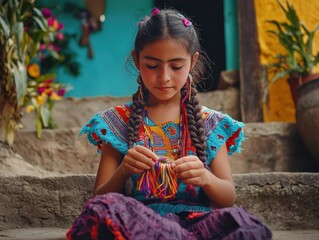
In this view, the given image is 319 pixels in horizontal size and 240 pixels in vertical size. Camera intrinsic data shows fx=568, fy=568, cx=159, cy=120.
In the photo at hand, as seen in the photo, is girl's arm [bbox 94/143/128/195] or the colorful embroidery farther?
A: the colorful embroidery

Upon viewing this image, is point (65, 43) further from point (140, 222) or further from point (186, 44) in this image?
point (140, 222)

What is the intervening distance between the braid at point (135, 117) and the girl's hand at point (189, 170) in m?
0.33

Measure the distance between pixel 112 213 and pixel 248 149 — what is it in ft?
8.34

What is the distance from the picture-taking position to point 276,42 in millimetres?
5215

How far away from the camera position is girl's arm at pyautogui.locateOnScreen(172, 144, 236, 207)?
210 cm

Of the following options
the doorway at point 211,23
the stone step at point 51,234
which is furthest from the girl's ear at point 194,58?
the doorway at point 211,23

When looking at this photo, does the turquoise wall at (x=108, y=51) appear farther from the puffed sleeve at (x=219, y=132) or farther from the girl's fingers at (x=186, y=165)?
the girl's fingers at (x=186, y=165)

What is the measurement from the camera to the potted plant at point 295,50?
468 cm

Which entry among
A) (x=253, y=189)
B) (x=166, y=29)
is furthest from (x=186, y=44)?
(x=253, y=189)

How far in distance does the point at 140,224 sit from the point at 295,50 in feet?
10.4

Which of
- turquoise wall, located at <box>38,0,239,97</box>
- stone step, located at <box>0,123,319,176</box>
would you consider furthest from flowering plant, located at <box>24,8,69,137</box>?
turquoise wall, located at <box>38,0,239,97</box>

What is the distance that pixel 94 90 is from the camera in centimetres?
658

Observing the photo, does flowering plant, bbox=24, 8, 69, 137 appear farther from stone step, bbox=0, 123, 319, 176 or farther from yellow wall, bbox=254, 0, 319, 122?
yellow wall, bbox=254, 0, 319, 122

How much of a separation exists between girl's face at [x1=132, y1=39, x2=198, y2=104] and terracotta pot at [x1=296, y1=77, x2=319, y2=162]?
1843 mm
